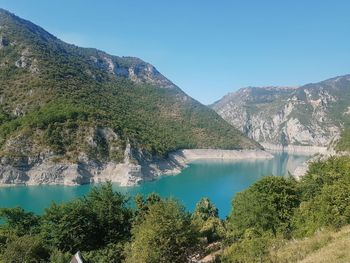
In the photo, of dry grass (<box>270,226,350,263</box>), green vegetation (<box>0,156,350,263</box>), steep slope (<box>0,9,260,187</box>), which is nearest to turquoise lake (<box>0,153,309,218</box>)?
steep slope (<box>0,9,260,187</box>)

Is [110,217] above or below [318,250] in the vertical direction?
below

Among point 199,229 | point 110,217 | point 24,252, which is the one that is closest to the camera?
point 24,252

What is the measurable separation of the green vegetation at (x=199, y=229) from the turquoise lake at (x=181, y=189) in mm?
16350

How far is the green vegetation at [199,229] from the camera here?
1639cm

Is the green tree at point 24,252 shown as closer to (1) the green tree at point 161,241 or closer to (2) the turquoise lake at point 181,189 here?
(1) the green tree at point 161,241

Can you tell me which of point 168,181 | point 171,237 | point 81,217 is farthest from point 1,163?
point 171,237

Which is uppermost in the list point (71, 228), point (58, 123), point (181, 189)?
point (58, 123)

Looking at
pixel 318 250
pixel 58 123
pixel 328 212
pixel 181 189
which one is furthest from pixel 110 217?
pixel 58 123

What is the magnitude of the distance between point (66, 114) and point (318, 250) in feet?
292

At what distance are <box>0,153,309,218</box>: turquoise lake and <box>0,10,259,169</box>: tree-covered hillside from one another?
1097 centimetres

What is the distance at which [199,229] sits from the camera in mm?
27469

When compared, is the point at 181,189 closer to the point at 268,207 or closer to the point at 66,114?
the point at 66,114

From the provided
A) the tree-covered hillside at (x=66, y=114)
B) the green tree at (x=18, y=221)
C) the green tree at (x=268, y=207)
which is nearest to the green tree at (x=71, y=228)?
the green tree at (x=18, y=221)

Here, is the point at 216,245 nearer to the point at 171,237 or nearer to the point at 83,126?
the point at 171,237
